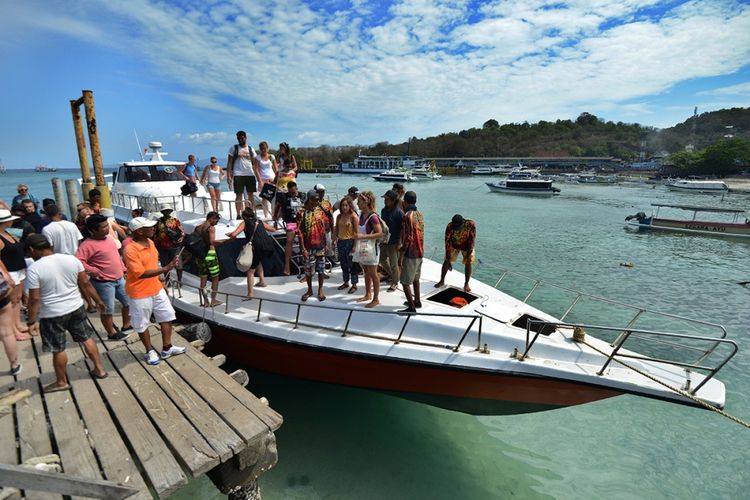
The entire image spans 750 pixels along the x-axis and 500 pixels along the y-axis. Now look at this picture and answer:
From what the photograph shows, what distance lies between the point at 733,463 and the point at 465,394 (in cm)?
419

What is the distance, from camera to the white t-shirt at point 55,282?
3.20 m

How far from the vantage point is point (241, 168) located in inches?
296

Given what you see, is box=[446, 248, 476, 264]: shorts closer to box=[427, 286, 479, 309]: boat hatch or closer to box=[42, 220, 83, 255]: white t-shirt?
box=[427, 286, 479, 309]: boat hatch

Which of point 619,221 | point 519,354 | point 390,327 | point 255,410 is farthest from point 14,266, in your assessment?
point 619,221

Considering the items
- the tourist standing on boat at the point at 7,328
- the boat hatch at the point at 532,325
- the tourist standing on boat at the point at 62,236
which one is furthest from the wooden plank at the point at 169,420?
the boat hatch at the point at 532,325

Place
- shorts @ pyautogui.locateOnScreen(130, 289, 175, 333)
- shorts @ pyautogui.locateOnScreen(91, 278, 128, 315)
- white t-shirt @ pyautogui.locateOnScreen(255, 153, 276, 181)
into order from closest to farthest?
shorts @ pyautogui.locateOnScreen(130, 289, 175, 333)
shorts @ pyautogui.locateOnScreen(91, 278, 128, 315)
white t-shirt @ pyautogui.locateOnScreen(255, 153, 276, 181)

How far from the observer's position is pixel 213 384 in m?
3.75

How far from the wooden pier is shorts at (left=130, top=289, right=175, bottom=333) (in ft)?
1.80

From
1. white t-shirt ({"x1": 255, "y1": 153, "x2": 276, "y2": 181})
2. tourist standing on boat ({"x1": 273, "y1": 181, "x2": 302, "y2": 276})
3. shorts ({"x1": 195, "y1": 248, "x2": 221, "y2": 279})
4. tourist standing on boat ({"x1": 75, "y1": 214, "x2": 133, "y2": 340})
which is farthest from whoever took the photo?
white t-shirt ({"x1": 255, "y1": 153, "x2": 276, "y2": 181})

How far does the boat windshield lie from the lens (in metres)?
11.8

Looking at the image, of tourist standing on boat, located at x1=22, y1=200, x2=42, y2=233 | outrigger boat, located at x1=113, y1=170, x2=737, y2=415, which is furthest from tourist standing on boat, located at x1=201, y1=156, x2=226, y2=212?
outrigger boat, located at x1=113, y1=170, x2=737, y2=415

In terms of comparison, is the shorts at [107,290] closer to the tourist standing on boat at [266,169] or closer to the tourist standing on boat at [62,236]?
the tourist standing on boat at [62,236]

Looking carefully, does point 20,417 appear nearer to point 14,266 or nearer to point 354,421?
point 14,266

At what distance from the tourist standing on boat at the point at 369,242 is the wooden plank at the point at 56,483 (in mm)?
3405
